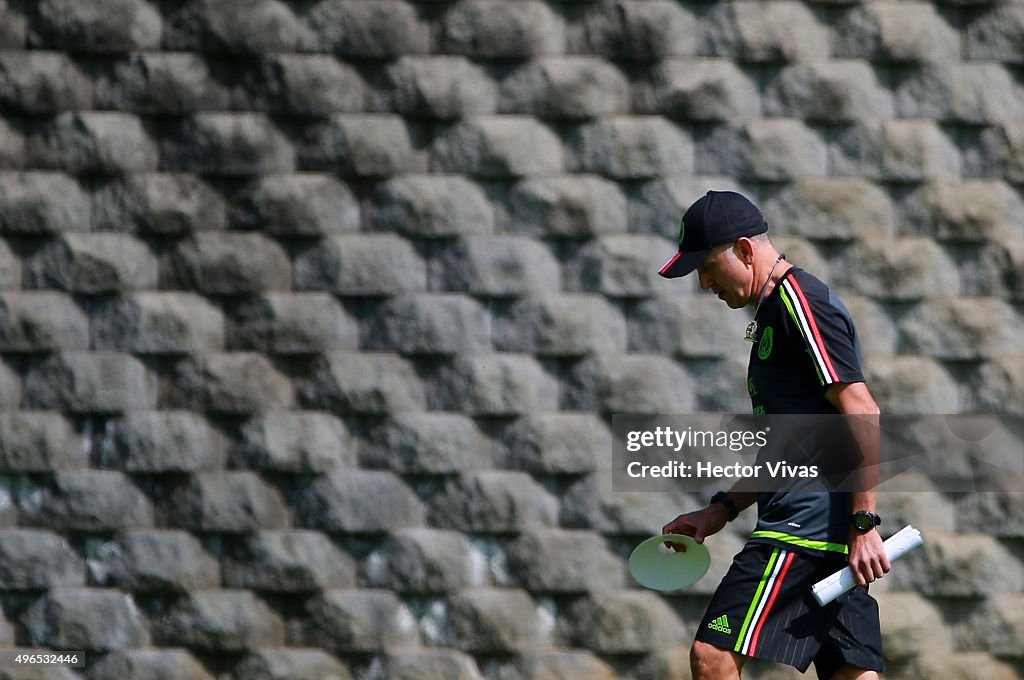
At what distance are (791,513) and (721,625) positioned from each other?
1.23 ft

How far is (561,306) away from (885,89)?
65.6 inches

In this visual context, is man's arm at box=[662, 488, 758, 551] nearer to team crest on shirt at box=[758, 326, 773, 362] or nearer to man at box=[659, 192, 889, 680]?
man at box=[659, 192, 889, 680]

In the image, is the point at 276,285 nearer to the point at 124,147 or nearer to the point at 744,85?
the point at 124,147

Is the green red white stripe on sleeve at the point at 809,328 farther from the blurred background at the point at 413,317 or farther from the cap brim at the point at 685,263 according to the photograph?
the blurred background at the point at 413,317

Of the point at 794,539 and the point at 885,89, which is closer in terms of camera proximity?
the point at 794,539

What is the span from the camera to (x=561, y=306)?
4.97m

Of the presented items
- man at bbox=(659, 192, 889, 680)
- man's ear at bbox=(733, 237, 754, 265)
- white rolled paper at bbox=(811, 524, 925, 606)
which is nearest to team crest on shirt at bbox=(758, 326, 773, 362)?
man at bbox=(659, 192, 889, 680)

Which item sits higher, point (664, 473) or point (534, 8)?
point (534, 8)

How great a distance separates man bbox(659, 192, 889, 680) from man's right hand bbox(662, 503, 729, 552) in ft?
0.80

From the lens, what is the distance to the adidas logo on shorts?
334cm

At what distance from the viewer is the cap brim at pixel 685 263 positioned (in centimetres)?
344

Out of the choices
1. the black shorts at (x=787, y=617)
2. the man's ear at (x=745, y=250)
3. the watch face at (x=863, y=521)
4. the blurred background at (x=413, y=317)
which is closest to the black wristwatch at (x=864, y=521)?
the watch face at (x=863, y=521)

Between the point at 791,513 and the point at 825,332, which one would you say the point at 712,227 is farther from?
the point at 791,513

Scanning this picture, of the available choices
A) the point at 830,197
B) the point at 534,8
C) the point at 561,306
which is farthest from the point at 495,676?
the point at 534,8
